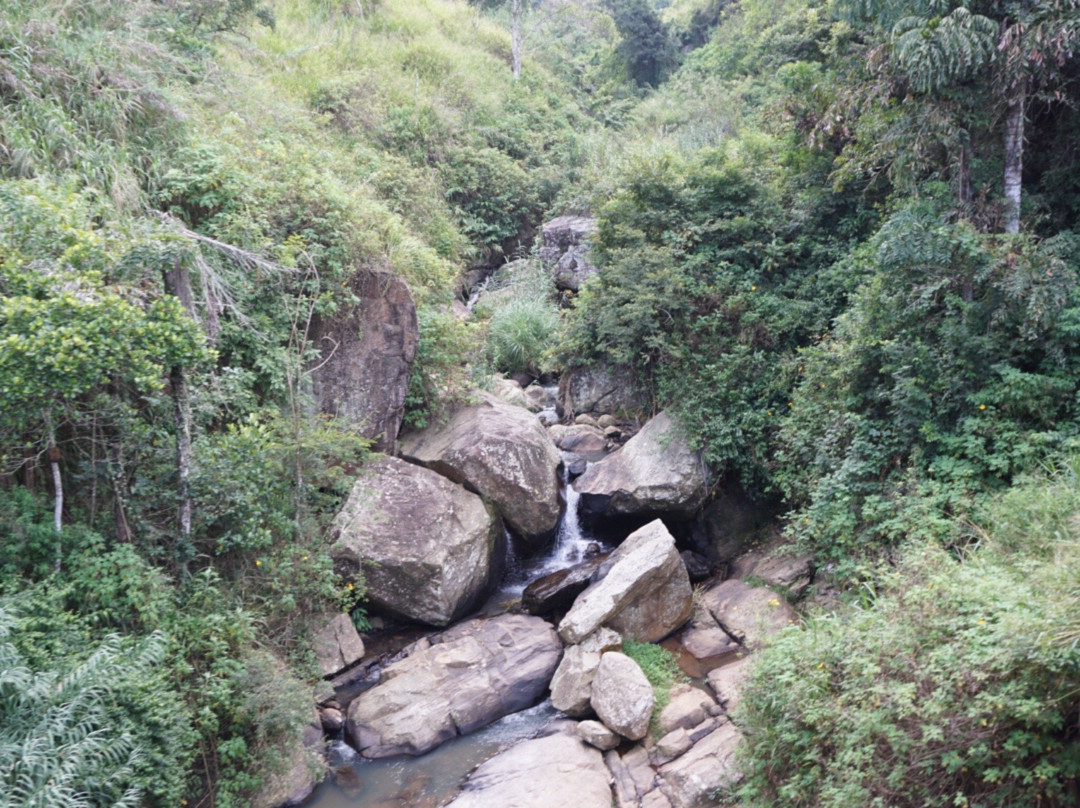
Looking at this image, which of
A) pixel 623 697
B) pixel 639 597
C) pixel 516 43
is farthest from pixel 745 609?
pixel 516 43

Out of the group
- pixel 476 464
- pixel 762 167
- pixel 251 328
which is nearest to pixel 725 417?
pixel 476 464

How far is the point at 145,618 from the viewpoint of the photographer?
5340mm

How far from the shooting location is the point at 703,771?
5.76m

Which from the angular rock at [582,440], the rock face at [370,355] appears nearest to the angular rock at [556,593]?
the rock face at [370,355]

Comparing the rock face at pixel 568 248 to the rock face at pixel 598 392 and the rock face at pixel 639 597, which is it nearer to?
the rock face at pixel 598 392

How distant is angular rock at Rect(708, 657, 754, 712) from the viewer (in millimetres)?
6707

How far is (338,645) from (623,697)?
3.26 meters

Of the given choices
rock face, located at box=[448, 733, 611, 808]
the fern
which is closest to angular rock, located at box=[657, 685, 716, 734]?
rock face, located at box=[448, 733, 611, 808]

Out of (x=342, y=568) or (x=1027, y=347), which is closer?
(x=1027, y=347)

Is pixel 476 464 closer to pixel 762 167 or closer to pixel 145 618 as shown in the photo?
pixel 145 618

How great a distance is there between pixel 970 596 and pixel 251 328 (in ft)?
24.5

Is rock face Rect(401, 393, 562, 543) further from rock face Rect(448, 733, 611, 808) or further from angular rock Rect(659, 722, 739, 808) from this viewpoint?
angular rock Rect(659, 722, 739, 808)

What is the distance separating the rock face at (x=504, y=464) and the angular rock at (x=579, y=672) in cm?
228

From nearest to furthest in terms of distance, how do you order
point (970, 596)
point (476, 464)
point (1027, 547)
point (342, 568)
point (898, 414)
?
point (970, 596), point (1027, 547), point (898, 414), point (342, 568), point (476, 464)
